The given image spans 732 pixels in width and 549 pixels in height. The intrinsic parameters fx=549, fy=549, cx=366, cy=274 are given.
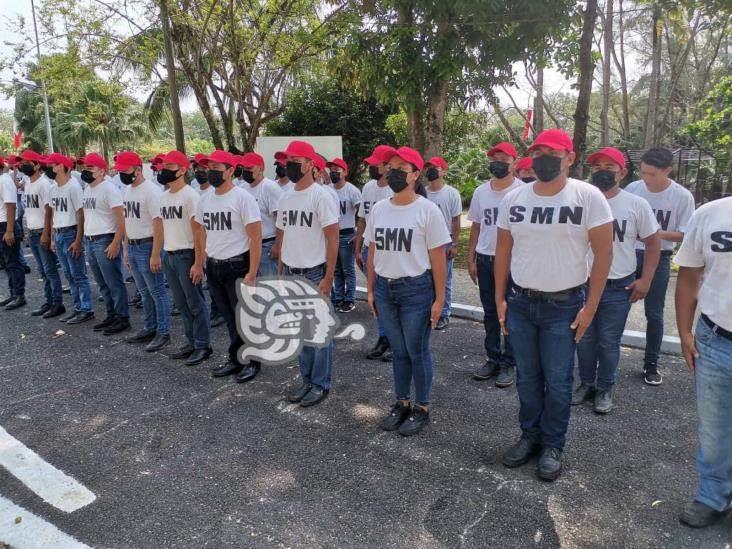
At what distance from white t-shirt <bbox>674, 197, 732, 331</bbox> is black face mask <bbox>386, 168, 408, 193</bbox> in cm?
166

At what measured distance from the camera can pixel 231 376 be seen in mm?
4988

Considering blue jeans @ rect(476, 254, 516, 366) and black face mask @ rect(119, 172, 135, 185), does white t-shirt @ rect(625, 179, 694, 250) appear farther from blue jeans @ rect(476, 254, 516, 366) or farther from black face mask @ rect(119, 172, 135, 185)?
black face mask @ rect(119, 172, 135, 185)

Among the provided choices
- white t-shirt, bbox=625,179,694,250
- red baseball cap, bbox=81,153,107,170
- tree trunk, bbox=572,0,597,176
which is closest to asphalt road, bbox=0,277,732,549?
white t-shirt, bbox=625,179,694,250

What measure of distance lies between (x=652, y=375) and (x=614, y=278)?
1.20 metres

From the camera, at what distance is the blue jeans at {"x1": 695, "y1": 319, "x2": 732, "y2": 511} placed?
2582 millimetres

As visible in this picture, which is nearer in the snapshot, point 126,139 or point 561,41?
point 561,41

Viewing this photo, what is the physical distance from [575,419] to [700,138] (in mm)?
11266

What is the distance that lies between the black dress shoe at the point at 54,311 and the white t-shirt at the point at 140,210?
2.16 meters

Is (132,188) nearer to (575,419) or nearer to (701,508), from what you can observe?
(575,419)

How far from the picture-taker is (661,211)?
14.2ft

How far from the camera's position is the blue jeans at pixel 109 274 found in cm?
605

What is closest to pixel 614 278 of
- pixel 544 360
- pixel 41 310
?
pixel 544 360

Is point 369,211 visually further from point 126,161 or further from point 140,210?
point 126,161

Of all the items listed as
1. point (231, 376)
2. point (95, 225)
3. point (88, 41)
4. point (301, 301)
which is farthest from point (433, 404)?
point (88, 41)
